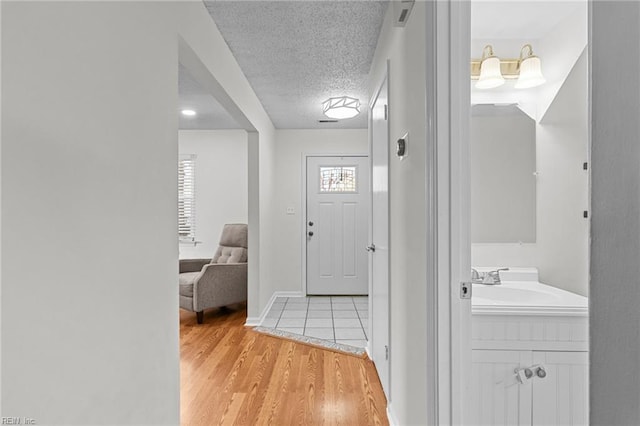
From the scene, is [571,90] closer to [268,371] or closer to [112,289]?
[112,289]

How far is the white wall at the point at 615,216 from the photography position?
333mm

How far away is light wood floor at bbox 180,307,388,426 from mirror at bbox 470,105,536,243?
1205mm

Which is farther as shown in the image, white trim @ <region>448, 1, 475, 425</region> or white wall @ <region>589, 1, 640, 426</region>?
white trim @ <region>448, 1, 475, 425</region>

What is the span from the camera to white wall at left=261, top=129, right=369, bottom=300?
5.41 metres

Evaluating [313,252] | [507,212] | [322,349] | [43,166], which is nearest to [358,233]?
[313,252]

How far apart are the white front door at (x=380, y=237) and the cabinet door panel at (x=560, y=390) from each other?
0.89 metres

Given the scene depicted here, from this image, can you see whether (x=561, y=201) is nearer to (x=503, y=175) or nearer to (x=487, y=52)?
(x=503, y=175)

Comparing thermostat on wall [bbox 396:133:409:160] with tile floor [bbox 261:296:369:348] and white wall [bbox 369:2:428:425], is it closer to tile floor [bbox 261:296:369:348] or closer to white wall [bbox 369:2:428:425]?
white wall [bbox 369:2:428:425]

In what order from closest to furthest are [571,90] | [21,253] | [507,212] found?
[21,253] → [571,90] → [507,212]

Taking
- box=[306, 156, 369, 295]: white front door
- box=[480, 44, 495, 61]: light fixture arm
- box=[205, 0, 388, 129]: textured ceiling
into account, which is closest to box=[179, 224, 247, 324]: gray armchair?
box=[306, 156, 369, 295]: white front door

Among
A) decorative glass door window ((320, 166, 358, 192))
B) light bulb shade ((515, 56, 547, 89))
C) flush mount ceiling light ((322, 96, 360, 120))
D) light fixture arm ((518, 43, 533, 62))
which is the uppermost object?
flush mount ceiling light ((322, 96, 360, 120))

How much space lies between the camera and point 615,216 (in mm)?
352

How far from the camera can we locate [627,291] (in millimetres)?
342

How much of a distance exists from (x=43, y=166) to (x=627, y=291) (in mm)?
1155
